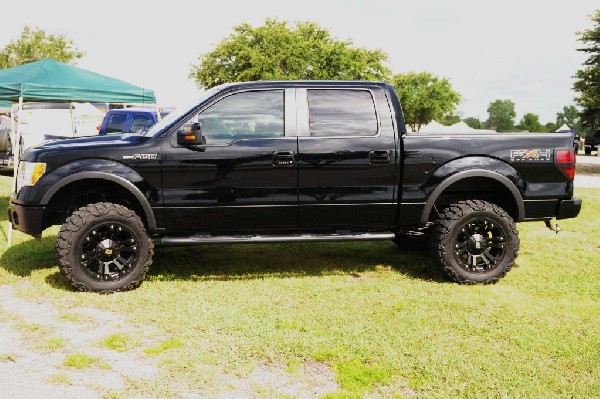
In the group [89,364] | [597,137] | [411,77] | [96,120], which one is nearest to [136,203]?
[89,364]

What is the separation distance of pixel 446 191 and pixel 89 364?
367 cm

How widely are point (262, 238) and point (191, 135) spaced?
1.15 meters

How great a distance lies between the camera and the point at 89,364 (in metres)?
3.41

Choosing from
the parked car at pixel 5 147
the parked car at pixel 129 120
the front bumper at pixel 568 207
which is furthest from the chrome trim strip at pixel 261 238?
the parked car at pixel 5 147

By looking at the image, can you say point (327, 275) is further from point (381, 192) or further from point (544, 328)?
point (544, 328)

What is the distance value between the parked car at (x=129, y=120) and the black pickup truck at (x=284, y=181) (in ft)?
23.6

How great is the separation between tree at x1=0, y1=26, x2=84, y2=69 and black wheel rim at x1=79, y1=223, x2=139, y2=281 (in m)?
44.0

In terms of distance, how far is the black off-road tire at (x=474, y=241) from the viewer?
5168mm

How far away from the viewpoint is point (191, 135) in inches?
185

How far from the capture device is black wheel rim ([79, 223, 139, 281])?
4.89m

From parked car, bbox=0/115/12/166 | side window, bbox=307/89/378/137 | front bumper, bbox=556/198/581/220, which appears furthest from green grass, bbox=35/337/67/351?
parked car, bbox=0/115/12/166

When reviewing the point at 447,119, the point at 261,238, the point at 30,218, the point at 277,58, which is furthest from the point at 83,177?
the point at 447,119

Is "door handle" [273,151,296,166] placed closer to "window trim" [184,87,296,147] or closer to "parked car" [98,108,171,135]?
"window trim" [184,87,296,147]

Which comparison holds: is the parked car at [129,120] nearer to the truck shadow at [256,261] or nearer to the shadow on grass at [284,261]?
the truck shadow at [256,261]
